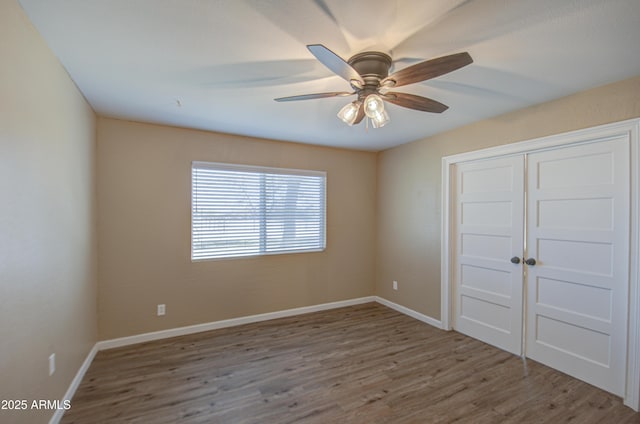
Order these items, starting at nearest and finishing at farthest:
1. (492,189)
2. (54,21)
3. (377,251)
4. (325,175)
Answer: (54,21), (492,189), (325,175), (377,251)

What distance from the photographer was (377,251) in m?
4.86

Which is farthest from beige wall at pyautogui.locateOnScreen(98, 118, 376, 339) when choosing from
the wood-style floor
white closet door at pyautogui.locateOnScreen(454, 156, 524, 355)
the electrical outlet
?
white closet door at pyautogui.locateOnScreen(454, 156, 524, 355)

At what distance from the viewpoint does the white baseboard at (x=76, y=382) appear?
6.56 feet

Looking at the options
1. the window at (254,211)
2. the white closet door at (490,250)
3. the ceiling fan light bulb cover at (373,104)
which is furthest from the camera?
the window at (254,211)

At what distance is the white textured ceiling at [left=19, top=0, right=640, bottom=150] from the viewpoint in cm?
150

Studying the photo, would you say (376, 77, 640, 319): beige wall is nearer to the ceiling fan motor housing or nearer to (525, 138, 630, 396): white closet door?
(525, 138, 630, 396): white closet door

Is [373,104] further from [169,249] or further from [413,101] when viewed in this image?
[169,249]

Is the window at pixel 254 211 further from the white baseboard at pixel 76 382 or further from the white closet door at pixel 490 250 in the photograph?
the white closet door at pixel 490 250

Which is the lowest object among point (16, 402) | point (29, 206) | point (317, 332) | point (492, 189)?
point (317, 332)

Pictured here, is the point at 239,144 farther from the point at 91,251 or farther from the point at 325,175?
the point at 91,251

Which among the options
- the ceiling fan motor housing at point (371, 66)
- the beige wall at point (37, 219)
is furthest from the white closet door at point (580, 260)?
the beige wall at point (37, 219)

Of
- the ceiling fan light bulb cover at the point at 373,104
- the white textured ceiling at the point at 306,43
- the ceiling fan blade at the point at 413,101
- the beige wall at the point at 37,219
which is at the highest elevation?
the white textured ceiling at the point at 306,43

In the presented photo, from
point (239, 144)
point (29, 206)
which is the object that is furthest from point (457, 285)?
point (29, 206)

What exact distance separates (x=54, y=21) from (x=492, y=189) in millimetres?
3848
